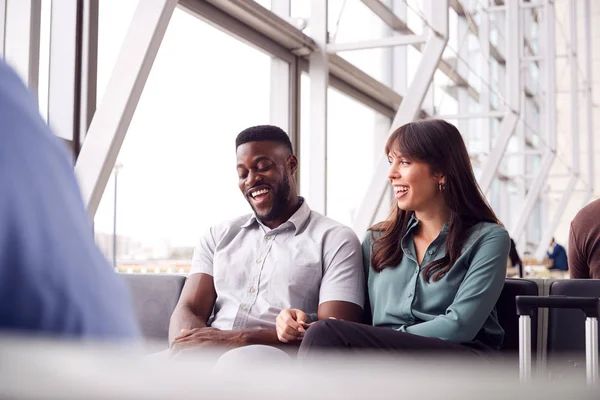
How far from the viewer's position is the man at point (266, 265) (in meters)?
A: 2.52

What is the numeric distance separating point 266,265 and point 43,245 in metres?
2.11

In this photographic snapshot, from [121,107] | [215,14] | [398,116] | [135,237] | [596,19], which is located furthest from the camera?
[596,19]

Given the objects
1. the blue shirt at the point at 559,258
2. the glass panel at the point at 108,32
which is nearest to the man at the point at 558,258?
the blue shirt at the point at 559,258

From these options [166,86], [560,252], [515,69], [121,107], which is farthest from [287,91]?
[560,252]

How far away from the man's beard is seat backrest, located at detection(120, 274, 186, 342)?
1.66ft

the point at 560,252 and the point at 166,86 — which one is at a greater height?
the point at 166,86

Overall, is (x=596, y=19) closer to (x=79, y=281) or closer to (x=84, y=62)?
(x=84, y=62)

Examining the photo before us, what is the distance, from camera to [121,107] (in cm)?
332

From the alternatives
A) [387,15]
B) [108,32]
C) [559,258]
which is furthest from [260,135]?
[559,258]

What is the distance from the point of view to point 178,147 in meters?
4.87

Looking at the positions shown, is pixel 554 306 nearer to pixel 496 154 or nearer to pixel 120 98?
pixel 120 98

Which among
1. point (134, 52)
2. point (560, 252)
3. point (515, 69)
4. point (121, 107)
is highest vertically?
point (515, 69)

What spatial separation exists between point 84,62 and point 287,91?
2.60m

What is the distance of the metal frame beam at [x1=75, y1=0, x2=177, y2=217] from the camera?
3.29 m
